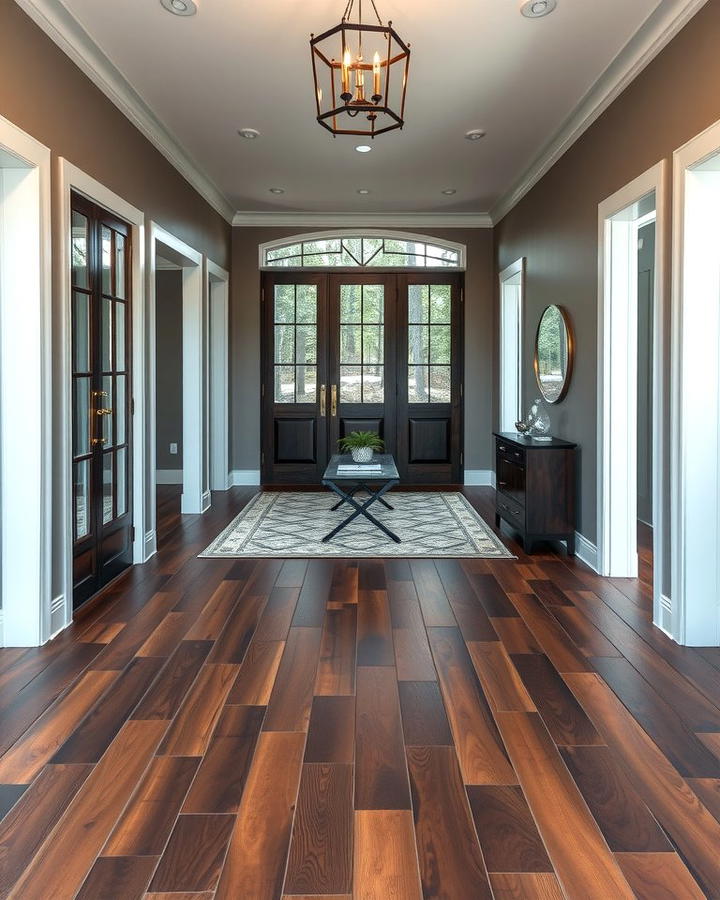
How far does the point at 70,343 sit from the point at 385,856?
8.83 ft

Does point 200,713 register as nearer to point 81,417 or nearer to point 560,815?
point 560,815

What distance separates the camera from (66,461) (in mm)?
3328

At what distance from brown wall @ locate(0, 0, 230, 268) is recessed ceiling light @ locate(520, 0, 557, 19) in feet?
7.18

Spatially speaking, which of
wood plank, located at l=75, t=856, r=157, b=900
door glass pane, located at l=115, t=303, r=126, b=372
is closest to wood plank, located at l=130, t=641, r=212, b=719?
wood plank, located at l=75, t=856, r=157, b=900

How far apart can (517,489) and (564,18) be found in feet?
9.22

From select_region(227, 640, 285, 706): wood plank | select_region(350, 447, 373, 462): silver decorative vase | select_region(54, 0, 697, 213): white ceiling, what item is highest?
select_region(54, 0, 697, 213): white ceiling

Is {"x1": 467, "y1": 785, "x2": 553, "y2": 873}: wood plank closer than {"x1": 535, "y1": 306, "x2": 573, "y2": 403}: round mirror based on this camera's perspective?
Yes

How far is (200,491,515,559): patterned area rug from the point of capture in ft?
15.6

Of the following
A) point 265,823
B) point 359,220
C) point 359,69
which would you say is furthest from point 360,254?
point 265,823

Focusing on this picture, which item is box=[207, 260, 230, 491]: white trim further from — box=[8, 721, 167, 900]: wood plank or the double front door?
box=[8, 721, 167, 900]: wood plank

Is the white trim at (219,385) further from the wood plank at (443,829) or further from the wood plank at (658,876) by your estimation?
the wood plank at (658,876)

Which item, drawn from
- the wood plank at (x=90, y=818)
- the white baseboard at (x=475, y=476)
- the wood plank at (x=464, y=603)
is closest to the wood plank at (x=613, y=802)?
the wood plank at (x=464, y=603)

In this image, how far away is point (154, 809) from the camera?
1874 mm

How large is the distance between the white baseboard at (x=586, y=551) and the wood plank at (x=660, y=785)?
1754 millimetres
